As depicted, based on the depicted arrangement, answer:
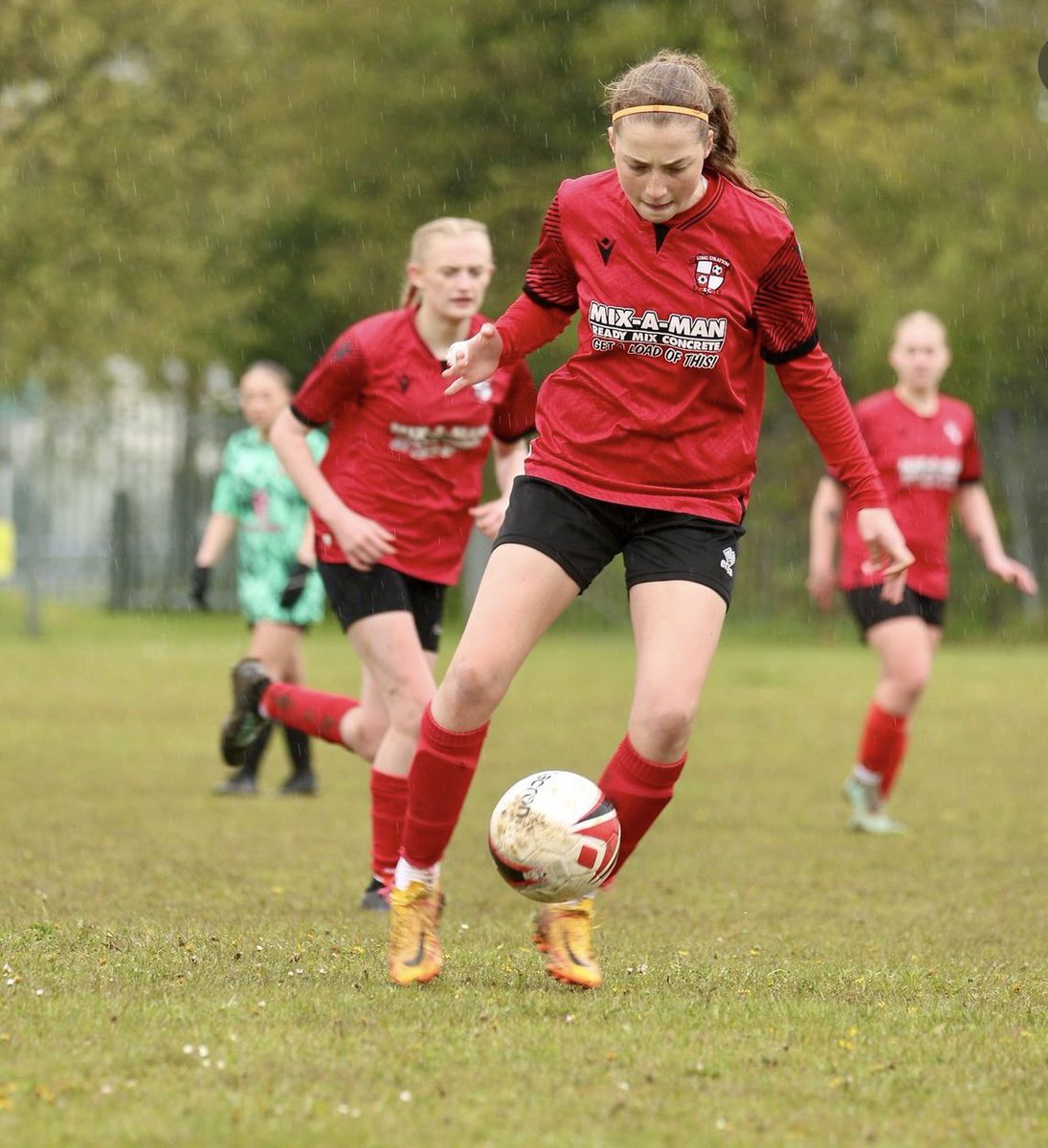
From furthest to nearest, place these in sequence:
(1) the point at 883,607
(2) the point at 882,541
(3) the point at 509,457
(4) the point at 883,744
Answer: (4) the point at 883,744
(1) the point at 883,607
(3) the point at 509,457
(2) the point at 882,541

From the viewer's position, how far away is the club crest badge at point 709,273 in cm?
506

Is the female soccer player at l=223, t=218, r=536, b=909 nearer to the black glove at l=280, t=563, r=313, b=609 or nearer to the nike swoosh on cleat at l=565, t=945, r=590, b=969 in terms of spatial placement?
the nike swoosh on cleat at l=565, t=945, r=590, b=969

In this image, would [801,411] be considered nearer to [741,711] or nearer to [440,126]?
[741,711]

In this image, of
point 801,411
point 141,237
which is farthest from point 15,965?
point 141,237

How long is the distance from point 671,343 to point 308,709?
10.7 feet

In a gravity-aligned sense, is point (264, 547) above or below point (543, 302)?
below

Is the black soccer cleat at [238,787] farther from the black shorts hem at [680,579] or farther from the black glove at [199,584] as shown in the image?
the black shorts hem at [680,579]

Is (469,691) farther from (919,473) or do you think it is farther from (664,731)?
(919,473)

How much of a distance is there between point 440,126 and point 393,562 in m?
28.5

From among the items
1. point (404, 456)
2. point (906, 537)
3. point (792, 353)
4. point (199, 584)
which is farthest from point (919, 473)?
point (792, 353)

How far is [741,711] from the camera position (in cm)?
1595

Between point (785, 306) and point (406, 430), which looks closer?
point (785, 306)

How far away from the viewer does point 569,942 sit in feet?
16.8

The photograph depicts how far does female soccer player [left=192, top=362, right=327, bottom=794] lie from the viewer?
10.7 meters
